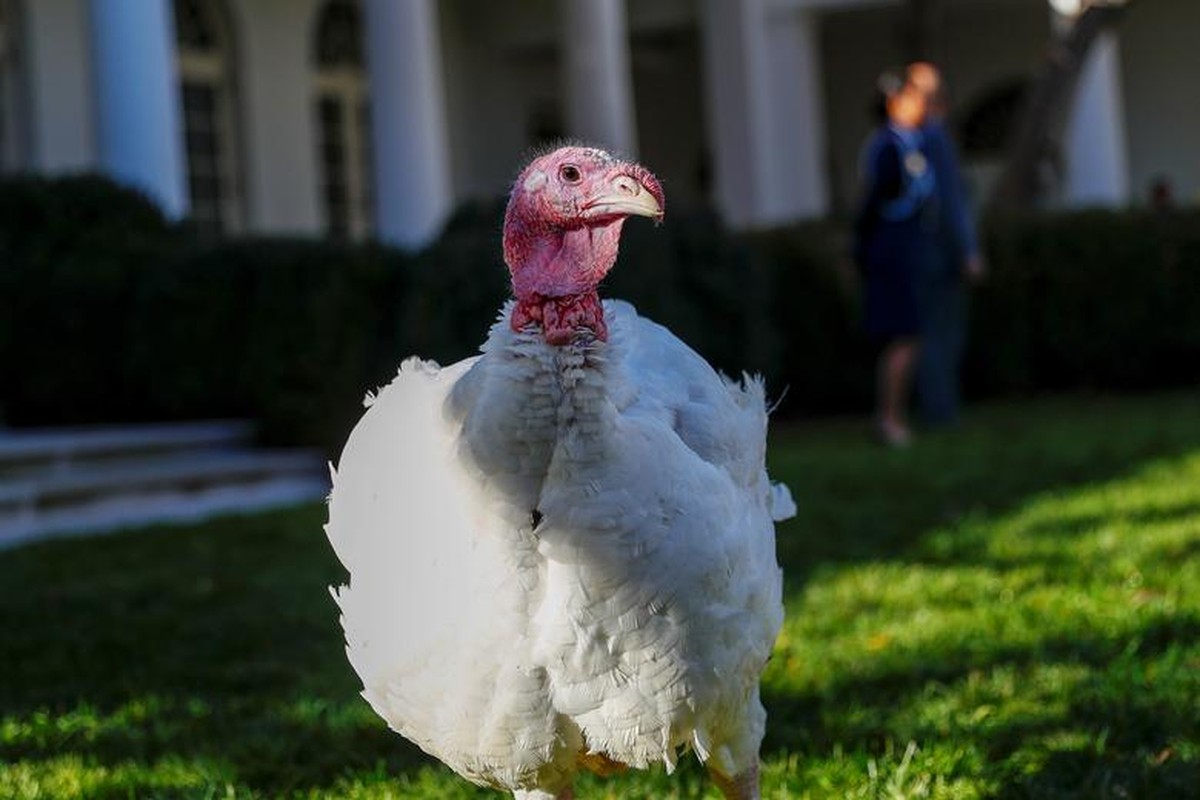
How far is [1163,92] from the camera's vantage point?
22.5 meters

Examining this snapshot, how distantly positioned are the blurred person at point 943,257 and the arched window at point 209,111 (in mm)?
8424

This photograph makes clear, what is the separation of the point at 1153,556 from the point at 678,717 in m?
3.81

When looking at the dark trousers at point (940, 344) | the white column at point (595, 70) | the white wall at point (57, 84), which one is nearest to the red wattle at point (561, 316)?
the dark trousers at point (940, 344)

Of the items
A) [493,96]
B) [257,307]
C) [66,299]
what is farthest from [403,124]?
[493,96]

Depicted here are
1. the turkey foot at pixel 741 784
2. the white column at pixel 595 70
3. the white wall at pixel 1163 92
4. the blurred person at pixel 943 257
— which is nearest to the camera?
the turkey foot at pixel 741 784

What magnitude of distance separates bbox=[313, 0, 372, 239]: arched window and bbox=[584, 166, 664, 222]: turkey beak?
15941 mm

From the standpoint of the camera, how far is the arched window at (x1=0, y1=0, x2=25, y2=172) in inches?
559

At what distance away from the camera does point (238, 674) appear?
507 centimetres

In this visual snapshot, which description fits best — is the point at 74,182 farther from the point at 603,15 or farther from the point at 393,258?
the point at 603,15

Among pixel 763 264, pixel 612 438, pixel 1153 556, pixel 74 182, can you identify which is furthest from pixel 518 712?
pixel 763 264

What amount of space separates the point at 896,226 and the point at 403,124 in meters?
5.48

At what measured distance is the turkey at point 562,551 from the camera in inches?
101

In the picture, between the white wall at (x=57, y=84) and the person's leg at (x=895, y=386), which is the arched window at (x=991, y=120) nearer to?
the white wall at (x=57, y=84)

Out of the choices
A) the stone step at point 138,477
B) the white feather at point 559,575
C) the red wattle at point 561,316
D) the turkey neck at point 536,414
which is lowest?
the stone step at point 138,477
